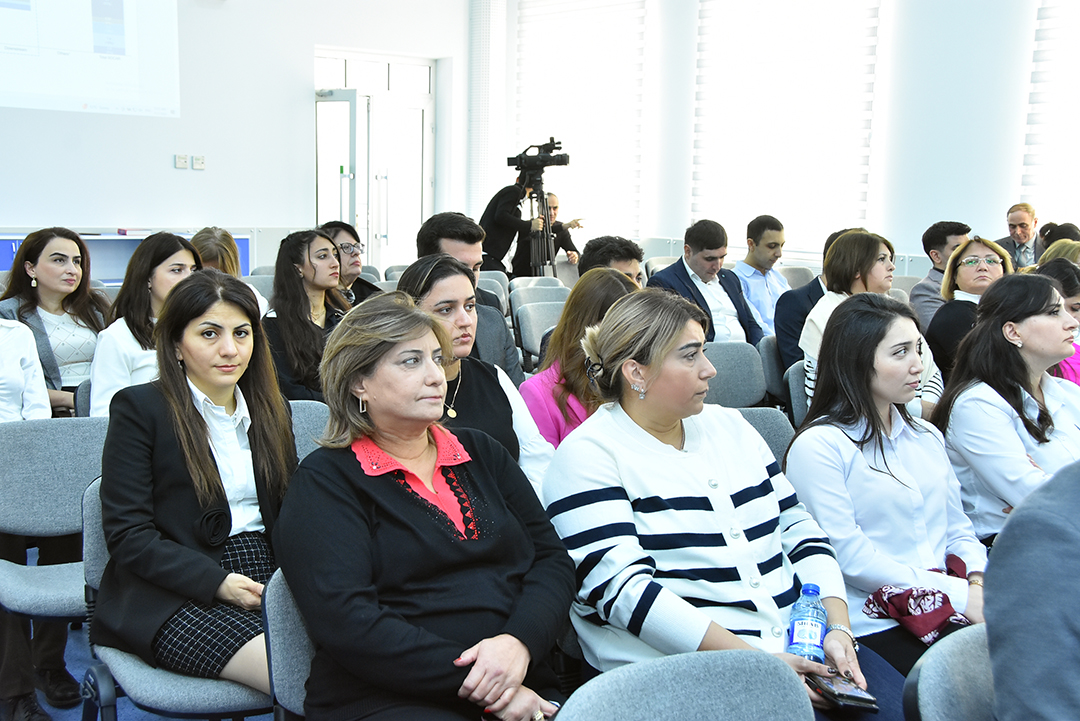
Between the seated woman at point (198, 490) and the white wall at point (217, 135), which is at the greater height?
the white wall at point (217, 135)

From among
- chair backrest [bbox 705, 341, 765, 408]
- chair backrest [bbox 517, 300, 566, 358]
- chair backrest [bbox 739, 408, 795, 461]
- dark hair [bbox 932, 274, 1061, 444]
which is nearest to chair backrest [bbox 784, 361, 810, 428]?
chair backrest [bbox 705, 341, 765, 408]

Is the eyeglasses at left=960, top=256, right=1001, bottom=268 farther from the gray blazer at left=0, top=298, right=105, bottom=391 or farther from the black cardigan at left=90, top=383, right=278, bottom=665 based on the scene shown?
the gray blazer at left=0, top=298, right=105, bottom=391

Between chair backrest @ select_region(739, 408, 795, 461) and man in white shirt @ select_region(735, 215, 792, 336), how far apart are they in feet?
8.88

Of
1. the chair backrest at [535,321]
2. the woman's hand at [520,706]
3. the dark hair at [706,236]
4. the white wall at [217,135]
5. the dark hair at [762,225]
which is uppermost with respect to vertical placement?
the white wall at [217,135]

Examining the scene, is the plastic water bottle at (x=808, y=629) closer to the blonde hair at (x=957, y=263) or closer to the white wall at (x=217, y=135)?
the blonde hair at (x=957, y=263)

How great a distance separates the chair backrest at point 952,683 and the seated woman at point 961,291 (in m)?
2.49

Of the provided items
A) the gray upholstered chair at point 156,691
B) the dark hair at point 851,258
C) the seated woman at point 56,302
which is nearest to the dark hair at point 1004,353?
the dark hair at point 851,258

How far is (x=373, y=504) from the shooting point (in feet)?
5.30

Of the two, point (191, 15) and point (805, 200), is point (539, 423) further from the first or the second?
point (191, 15)

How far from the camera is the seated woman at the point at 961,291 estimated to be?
141 inches

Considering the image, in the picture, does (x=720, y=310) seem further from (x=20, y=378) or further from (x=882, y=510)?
(x=20, y=378)

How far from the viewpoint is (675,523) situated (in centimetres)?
178

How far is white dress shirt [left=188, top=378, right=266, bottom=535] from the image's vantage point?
202cm

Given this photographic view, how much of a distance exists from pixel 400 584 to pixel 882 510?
1149mm
